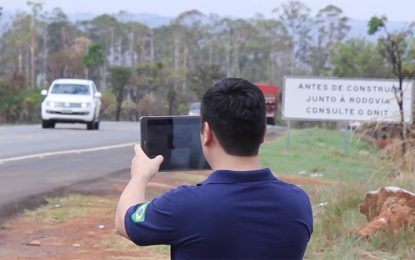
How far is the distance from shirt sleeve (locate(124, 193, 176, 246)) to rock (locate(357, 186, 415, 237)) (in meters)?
4.85

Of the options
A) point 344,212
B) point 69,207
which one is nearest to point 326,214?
point 344,212

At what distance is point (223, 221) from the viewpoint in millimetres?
3240

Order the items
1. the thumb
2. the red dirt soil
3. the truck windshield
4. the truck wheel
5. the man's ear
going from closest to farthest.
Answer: the man's ear < the thumb < the red dirt soil < the truck windshield < the truck wheel

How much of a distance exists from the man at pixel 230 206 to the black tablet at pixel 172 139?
0.66 meters

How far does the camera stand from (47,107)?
3011 cm

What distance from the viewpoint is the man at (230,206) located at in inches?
128

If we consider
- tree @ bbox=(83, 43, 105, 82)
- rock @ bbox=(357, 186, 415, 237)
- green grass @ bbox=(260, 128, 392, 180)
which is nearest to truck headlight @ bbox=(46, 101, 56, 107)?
green grass @ bbox=(260, 128, 392, 180)

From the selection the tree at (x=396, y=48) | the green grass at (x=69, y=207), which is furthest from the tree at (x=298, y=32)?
the green grass at (x=69, y=207)

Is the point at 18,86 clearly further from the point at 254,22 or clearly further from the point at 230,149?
the point at 230,149

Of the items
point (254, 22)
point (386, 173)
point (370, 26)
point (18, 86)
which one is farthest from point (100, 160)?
point (254, 22)

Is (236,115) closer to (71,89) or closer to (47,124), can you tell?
(71,89)

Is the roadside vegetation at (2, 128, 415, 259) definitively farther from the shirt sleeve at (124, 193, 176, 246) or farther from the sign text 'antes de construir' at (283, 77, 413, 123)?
the sign text 'antes de construir' at (283, 77, 413, 123)

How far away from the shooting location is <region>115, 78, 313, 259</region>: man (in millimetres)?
3246

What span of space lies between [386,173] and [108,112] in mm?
51897
